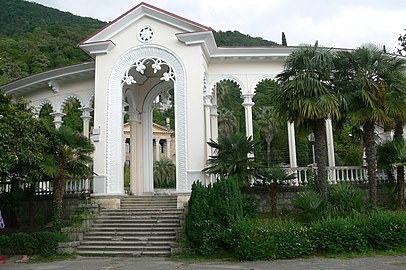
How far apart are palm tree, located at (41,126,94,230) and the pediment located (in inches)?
169

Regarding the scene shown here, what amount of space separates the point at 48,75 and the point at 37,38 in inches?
1208

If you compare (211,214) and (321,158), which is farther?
(321,158)

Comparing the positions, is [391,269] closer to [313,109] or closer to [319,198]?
[319,198]

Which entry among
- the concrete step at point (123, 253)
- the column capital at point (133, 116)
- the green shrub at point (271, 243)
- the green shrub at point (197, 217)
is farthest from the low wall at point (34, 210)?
the green shrub at point (271, 243)

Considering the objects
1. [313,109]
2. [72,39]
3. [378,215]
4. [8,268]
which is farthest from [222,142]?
[72,39]

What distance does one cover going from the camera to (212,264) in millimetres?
10297

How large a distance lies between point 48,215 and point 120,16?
8397mm

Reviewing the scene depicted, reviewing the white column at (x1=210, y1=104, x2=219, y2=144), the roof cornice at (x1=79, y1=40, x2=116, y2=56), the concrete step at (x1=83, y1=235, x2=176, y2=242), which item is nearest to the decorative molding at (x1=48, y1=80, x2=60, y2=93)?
the roof cornice at (x1=79, y1=40, x2=116, y2=56)

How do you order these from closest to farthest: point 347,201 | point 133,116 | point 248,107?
point 347,201 < point 248,107 < point 133,116

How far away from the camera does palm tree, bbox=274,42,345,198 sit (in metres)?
12.3

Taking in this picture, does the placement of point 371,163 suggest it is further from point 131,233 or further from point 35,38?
point 35,38

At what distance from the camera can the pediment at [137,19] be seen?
15289 millimetres

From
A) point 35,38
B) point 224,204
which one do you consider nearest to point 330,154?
point 224,204

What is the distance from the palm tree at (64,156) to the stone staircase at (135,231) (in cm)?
152
